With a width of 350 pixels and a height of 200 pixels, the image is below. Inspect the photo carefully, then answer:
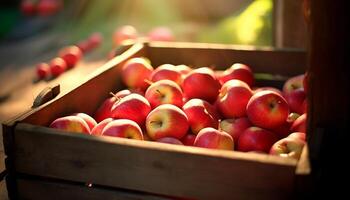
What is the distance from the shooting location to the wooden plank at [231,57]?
2.21 m

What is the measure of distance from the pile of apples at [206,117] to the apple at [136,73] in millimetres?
77

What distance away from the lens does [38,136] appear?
1.36 metres

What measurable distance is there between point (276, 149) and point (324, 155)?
0.79 feet

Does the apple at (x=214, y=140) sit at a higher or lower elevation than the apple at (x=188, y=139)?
higher

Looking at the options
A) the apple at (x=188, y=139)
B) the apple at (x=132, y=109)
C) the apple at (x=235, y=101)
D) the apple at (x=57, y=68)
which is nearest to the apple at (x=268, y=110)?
the apple at (x=235, y=101)

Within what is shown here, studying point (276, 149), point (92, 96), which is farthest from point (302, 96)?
point (92, 96)

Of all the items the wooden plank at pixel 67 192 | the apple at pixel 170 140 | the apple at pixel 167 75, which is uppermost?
the apple at pixel 167 75

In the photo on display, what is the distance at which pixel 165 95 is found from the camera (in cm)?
179

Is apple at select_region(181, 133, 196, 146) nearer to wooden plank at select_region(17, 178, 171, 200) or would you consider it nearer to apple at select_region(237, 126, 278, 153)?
apple at select_region(237, 126, 278, 153)

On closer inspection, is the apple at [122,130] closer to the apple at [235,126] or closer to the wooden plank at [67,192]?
the wooden plank at [67,192]

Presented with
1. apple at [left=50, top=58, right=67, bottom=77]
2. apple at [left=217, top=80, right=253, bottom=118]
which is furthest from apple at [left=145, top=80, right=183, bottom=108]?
apple at [left=50, top=58, right=67, bottom=77]

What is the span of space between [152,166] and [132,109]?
45 centimetres

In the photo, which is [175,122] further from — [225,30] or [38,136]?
[225,30]

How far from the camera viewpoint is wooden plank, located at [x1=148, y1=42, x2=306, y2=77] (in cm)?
221
